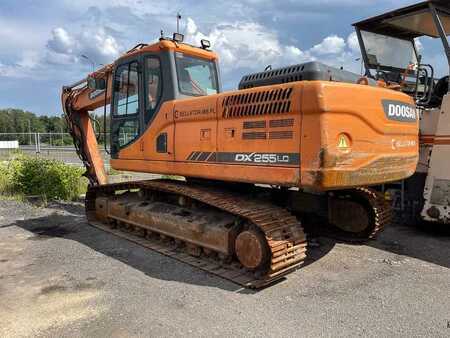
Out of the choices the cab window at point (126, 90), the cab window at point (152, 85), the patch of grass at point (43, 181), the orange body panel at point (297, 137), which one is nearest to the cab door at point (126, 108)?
the cab window at point (126, 90)

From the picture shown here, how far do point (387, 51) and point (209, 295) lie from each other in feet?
19.8

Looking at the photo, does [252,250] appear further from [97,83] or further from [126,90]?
[97,83]

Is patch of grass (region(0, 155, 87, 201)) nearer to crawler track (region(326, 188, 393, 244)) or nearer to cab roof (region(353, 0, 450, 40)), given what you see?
crawler track (region(326, 188, 393, 244))

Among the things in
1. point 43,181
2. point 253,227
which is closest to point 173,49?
point 253,227

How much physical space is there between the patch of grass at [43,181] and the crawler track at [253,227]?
15.4 feet

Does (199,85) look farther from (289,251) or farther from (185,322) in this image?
(185,322)

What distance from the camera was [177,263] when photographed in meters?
5.37

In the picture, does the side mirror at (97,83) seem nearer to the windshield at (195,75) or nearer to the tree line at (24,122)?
the windshield at (195,75)

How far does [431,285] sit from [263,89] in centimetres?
287

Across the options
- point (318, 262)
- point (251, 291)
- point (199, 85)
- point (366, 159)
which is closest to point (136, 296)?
point (251, 291)

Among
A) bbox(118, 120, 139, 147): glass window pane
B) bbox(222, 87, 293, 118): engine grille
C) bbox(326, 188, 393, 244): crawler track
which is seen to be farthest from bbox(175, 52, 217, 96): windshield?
bbox(326, 188, 393, 244): crawler track

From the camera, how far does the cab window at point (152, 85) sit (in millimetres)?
5965

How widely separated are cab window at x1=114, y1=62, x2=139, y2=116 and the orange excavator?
0.06ft

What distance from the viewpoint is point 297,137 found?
13.8ft
